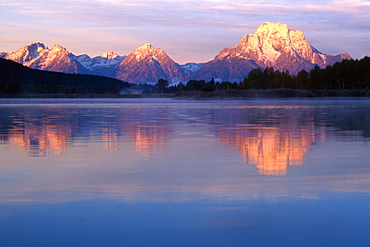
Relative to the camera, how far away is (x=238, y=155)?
18.6 meters

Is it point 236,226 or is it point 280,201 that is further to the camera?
point 280,201

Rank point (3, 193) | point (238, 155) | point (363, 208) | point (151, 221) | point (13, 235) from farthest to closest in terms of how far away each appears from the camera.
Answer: point (238, 155), point (3, 193), point (363, 208), point (151, 221), point (13, 235)

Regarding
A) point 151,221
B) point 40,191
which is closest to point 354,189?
point 151,221

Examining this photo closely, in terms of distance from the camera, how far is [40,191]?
1191 cm

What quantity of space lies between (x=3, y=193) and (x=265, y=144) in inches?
506

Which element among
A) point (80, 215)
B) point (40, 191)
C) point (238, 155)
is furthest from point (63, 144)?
point (80, 215)

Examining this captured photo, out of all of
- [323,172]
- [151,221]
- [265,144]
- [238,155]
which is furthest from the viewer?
[265,144]

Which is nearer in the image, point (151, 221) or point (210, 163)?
point (151, 221)

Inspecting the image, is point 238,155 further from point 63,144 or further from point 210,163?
point 63,144

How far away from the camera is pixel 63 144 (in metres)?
22.8

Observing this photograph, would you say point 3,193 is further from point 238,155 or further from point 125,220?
point 238,155

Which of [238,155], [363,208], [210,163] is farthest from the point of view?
[238,155]

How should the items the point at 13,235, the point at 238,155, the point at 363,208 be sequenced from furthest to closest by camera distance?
the point at 238,155
the point at 363,208
the point at 13,235

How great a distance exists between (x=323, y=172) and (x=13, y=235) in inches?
354
